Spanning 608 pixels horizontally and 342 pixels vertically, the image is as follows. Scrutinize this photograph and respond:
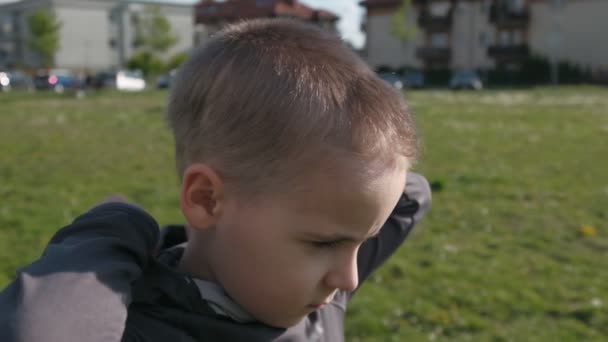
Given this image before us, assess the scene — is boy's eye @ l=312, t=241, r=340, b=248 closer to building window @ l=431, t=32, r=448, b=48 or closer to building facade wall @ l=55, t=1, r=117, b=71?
building window @ l=431, t=32, r=448, b=48

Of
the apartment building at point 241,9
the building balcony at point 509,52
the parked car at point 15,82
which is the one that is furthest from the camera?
the apartment building at point 241,9

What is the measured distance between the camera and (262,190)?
1.34 meters

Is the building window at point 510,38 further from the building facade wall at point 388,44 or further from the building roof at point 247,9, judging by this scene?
the building roof at point 247,9

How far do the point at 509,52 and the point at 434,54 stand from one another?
6.56 meters

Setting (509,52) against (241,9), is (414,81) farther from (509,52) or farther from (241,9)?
(241,9)

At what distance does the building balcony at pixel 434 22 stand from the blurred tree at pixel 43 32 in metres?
36.7

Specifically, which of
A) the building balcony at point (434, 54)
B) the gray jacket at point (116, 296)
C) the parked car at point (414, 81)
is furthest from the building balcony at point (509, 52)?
the gray jacket at point (116, 296)

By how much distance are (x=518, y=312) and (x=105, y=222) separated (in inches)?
139

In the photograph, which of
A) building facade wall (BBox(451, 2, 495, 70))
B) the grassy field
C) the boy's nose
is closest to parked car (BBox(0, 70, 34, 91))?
the grassy field

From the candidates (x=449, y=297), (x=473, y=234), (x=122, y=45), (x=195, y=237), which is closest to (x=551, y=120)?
(x=473, y=234)

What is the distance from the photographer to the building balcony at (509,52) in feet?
167

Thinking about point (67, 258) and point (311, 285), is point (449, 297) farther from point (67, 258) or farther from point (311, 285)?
point (67, 258)

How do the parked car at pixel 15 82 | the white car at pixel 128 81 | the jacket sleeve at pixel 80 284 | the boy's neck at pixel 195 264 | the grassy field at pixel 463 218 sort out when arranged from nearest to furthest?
the jacket sleeve at pixel 80 284 → the boy's neck at pixel 195 264 → the grassy field at pixel 463 218 → the parked car at pixel 15 82 → the white car at pixel 128 81

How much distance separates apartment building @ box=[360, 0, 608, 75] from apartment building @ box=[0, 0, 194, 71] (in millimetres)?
29432
